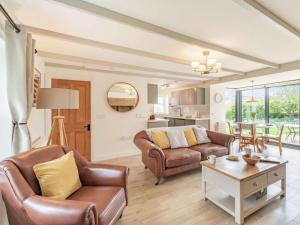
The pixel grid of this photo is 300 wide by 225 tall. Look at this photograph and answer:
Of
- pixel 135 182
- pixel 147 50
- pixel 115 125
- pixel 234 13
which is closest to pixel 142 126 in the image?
pixel 115 125

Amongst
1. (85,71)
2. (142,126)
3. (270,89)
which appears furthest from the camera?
(270,89)

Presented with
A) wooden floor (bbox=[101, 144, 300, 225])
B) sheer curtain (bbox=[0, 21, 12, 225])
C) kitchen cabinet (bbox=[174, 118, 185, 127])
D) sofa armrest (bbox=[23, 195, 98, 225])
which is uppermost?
sheer curtain (bbox=[0, 21, 12, 225])

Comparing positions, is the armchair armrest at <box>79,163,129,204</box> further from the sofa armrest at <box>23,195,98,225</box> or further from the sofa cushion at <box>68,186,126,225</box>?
the sofa armrest at <box>23,195,98,225</box>

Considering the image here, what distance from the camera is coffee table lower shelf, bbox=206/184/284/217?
6.66 feet

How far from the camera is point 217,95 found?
20.9 ft

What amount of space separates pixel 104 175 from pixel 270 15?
2.71 m

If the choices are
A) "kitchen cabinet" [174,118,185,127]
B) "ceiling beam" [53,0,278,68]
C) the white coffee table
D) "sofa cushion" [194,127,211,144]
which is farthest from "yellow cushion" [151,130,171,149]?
"kitchen cabinet" [174,118,185,127]

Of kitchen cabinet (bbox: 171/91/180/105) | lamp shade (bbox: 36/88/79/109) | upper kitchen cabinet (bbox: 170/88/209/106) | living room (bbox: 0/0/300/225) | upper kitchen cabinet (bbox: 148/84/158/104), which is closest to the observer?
living room (bbox: 0/0/300/225)

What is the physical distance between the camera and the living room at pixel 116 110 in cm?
167

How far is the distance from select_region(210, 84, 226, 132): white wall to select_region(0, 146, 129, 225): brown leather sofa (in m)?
5.11

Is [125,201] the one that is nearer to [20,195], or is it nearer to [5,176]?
[20,195]

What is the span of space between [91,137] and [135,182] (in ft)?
6.17

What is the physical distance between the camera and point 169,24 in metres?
2.19

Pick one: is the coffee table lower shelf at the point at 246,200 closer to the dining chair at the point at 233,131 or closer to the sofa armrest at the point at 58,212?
the sofa armrest at the point at 58,212
